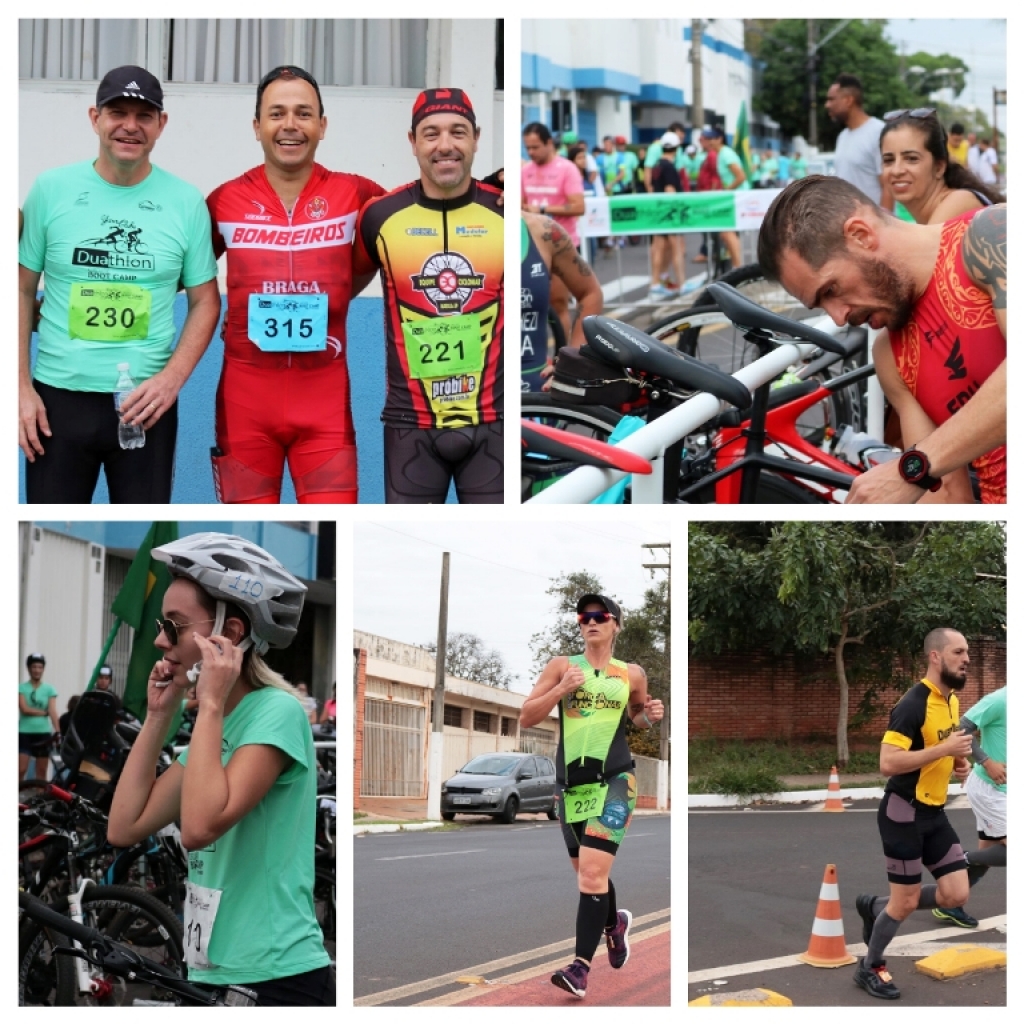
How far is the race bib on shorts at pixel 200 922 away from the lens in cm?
292

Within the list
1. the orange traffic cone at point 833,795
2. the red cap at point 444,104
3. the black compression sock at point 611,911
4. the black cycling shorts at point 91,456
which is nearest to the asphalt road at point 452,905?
the black compression sock at point 611,911

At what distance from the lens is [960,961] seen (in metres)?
3.38

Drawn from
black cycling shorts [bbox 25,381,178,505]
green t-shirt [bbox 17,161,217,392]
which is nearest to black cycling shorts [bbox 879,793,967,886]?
black cycling shorts [bbox 25,381,178,505]

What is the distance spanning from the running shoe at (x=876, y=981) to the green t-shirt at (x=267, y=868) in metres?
1.35

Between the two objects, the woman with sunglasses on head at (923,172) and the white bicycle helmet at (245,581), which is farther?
the woman with sunglasses on head at (923,172)

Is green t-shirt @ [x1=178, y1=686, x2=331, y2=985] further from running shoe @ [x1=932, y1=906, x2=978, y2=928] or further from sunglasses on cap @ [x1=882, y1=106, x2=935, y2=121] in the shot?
sunglasses on cap @ [x1=882, y1=106, x2=935, y2=121]

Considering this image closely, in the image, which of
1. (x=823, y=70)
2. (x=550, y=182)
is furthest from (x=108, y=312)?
(x=823, y=70)

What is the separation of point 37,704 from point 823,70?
31.3m

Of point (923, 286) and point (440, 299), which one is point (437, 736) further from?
point (923, 286)

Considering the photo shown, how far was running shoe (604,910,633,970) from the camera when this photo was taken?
3.32 m

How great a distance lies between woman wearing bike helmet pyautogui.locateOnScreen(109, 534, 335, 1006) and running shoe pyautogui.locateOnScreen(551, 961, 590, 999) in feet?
2.07

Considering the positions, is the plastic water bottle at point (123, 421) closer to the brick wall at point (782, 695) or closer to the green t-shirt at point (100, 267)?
the green t-shirt at point (100, 267)

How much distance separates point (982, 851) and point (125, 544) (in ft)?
8.12

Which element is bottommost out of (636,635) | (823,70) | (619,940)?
(619,940)
